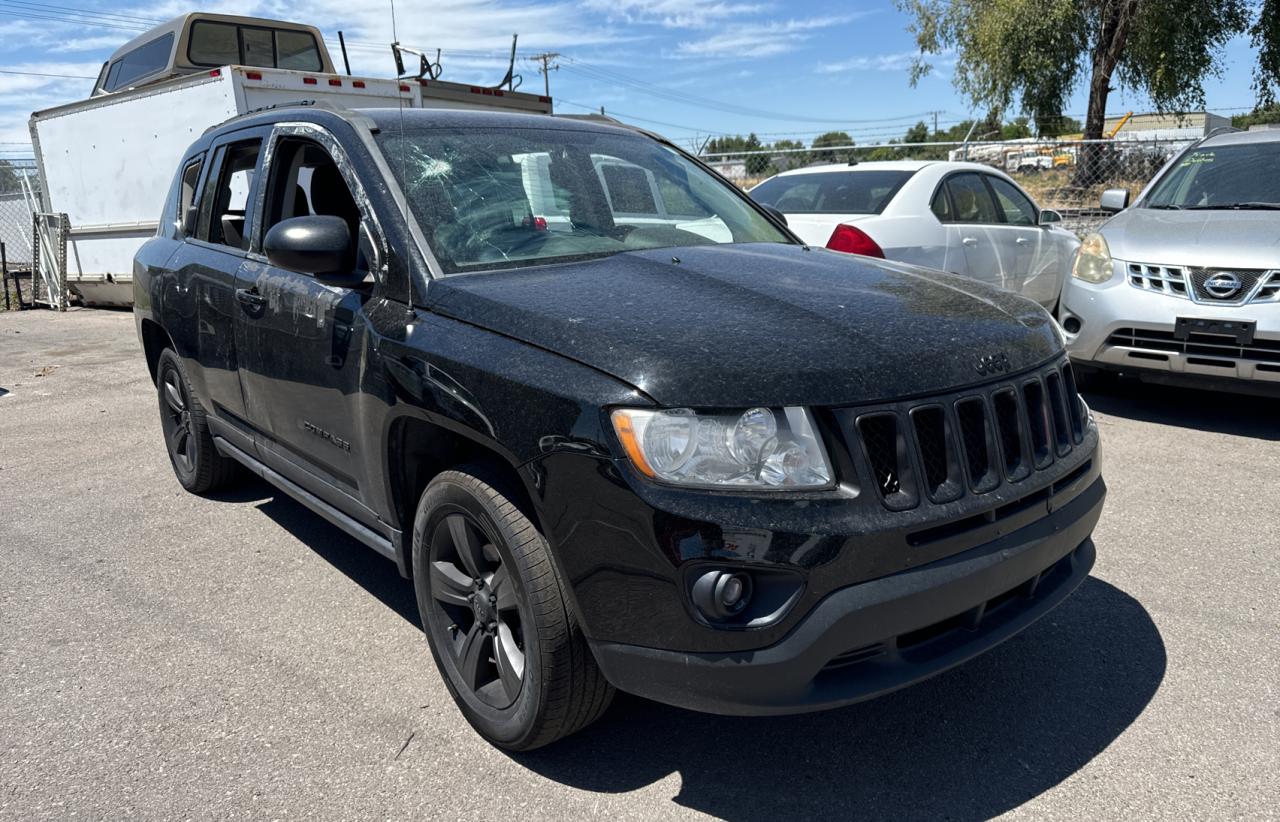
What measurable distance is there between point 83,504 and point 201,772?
10.2 ft

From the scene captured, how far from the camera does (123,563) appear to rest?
4379mm

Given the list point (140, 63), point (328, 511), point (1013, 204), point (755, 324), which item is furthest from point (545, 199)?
point (140, 63)

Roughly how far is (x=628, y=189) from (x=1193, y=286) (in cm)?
395

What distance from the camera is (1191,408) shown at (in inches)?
262

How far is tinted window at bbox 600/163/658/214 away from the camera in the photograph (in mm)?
3633

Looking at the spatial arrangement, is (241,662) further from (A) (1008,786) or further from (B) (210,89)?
(B) (210,89)

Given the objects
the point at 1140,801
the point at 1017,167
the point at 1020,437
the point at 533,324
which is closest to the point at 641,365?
the point at 533,324

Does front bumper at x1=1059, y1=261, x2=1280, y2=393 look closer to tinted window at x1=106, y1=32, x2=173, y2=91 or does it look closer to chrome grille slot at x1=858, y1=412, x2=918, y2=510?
chrome grille slot at x1=858, y1=412, x2=918, y2=510

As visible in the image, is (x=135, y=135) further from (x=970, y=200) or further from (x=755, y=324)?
(x=755, y=324)

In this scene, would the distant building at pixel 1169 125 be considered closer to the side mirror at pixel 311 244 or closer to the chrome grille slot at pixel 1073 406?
the chrome grille slot at pixel 1073 406

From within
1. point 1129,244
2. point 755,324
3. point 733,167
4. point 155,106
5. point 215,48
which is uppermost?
point 215,48

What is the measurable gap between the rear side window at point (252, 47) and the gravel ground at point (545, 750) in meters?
8.50

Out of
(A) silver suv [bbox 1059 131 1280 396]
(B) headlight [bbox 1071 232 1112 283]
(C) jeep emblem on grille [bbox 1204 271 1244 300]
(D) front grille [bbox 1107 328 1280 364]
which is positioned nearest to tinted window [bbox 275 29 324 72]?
(B) headlight [bbox 1071 232 1112 283]

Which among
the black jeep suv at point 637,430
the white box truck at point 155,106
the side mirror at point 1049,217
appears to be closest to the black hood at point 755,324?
the black jeep suv at point 637,430
